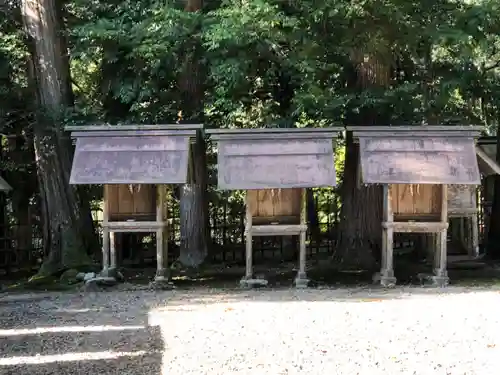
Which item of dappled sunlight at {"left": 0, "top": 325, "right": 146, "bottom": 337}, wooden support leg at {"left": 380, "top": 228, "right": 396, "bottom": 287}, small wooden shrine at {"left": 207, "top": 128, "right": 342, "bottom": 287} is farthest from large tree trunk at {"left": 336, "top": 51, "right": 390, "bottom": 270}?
dappled sunlight at {"left": 0, "top": 325, "right": 146, "bottom": 337}

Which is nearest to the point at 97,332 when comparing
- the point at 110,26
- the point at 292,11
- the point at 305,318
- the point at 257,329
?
the point at 257,329

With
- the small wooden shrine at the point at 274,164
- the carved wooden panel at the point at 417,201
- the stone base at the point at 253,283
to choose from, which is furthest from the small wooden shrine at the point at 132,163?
the carved wooden panel at the point at 417,201

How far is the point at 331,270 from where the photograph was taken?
11.6 metres

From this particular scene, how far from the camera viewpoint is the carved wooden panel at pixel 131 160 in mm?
9766

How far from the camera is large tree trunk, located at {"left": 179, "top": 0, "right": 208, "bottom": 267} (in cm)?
1184

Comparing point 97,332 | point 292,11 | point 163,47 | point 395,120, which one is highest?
point 292,11

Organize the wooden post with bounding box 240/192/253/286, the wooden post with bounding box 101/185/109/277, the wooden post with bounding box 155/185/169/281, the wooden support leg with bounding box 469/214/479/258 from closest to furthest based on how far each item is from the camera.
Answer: the wooden post with bounding box 240/192/253/286
the wooden post with bounding box 101/185/109/277
the wooden post with bounding box 155/185/169/281
the wooden support leg with bounding box 469/214/479/258

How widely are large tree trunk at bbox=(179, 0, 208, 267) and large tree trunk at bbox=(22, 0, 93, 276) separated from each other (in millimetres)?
1882

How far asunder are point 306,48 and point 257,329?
18.2 ft

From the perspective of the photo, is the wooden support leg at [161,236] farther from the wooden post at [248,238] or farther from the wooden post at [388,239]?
the wooden post at [388,239]

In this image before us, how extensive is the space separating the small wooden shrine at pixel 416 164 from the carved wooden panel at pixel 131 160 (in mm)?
2775

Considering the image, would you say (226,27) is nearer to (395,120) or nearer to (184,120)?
(184,120)

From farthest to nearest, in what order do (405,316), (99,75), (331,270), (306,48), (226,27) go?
(99,75)
(331,270)
(306,48)
(226,27)
(405,316)

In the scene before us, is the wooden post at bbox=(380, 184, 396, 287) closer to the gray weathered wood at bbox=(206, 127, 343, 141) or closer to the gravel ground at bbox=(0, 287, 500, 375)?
the gravel ground at bbox=(0, 287, 500, 375)
